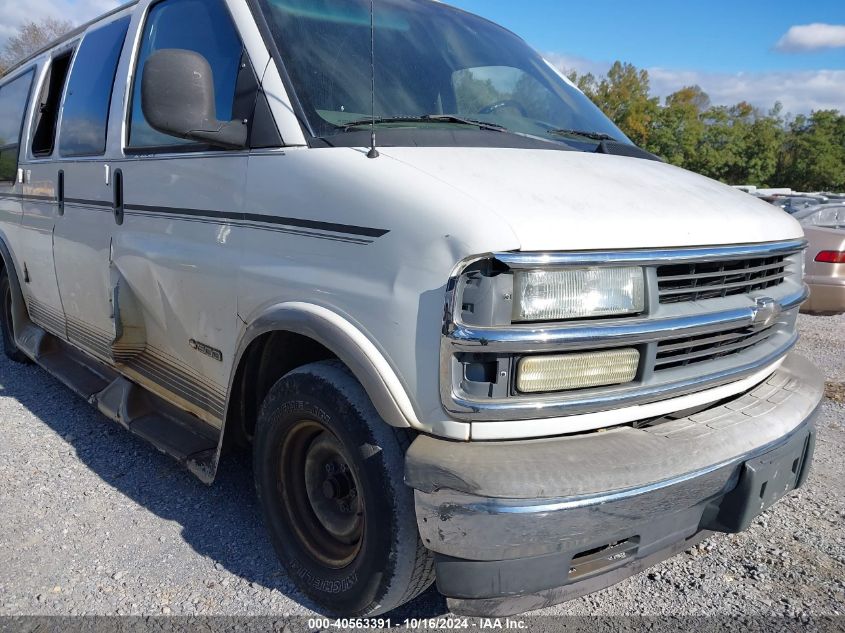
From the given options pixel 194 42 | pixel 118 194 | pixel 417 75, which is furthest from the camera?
pixel 118 194

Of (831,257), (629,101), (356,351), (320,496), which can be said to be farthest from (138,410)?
(629,101)

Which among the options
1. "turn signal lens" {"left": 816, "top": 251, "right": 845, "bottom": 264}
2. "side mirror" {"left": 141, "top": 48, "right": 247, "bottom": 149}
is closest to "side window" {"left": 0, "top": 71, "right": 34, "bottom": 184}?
"side mirror" {"left": 141, "top": 48, "right": 247, "bottom": 149}

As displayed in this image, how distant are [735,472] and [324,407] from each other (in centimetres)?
132

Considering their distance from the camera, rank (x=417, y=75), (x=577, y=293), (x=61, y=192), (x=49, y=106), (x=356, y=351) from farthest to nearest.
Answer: (x=49, y=106) → (x=61, y=192) → (x=417, y=75) → (x=356, y=351) → (x=577, y=293)

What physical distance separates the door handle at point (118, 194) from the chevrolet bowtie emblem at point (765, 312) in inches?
115

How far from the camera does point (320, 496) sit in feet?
8.39

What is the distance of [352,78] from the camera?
2.66 m

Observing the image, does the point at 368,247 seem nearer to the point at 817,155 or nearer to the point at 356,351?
the point at 356,351

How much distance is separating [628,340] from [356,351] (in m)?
0.81

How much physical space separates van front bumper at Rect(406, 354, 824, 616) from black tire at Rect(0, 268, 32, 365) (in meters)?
4.96

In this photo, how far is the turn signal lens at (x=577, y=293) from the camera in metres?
1.93

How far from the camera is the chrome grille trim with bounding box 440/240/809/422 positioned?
6.18 ft

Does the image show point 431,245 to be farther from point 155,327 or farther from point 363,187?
point 155,327

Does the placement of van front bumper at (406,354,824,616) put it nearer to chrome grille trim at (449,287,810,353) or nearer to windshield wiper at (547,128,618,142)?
chrome grille trim at (449,287,810,353)
